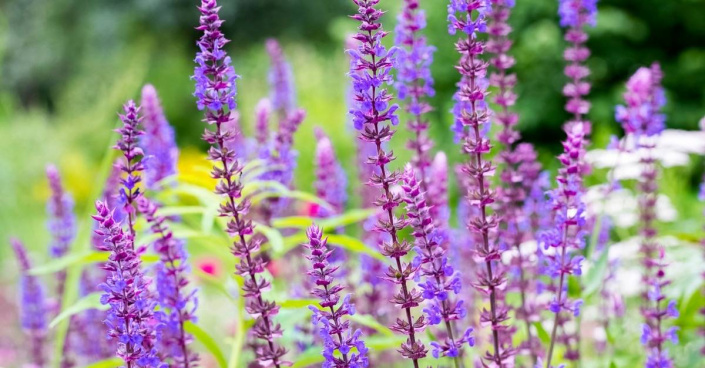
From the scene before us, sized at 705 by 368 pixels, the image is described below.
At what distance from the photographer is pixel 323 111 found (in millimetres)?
13992

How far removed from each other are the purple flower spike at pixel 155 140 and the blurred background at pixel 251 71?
1.90 m

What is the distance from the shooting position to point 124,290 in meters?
1.81

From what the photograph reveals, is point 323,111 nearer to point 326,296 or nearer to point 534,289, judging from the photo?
point 534,289

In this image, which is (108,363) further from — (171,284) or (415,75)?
(415,75)

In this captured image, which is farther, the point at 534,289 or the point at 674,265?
the point at 674,265

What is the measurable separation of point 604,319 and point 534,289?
1.74 ft

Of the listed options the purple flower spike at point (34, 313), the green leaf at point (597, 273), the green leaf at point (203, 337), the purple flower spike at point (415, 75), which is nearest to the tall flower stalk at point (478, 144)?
the purple flower spike at point (415, 75)

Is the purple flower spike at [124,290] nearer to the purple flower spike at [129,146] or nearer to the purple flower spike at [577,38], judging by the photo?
the purple flower spike at [129,146]

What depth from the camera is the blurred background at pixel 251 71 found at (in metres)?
11.2

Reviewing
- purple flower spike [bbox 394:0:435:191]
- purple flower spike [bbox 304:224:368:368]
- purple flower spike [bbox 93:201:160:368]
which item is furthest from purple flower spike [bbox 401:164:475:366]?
purple flower spike [bbox 394:0:435:191]

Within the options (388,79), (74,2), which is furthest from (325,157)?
(74,2)

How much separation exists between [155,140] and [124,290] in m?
1.58

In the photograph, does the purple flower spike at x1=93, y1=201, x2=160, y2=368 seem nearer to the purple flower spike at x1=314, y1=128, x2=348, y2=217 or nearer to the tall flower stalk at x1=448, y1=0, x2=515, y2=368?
the tall flower stalk at x1=448, y1=0, x2=515, y2=368

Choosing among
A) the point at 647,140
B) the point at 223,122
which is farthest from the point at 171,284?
the point at 647,140
